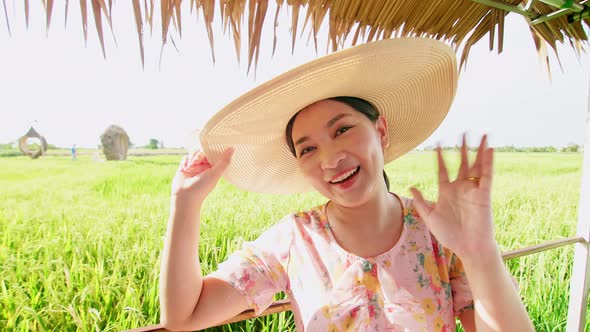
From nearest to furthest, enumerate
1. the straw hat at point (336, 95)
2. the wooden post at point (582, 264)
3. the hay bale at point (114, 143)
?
1. the straw hat at point (336, 95)
2. the hay bale at point (114, 143)
3. the wooden post at point (582, 264)

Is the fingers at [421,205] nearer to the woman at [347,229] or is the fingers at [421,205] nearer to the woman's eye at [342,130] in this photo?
the woman at [347,229]

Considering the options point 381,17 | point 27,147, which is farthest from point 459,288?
point 27,147

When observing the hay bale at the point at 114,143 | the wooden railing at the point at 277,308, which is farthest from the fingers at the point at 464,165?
the hay bale at the point at 114,143

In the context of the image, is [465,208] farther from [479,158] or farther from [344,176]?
[344,176]

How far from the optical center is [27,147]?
1074 mm

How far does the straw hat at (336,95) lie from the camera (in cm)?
74

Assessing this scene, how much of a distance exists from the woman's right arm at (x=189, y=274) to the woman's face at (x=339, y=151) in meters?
0.22

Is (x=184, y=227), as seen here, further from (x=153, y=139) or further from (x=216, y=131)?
(x=153, y=139)

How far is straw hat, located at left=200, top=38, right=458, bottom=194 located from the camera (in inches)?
29.3

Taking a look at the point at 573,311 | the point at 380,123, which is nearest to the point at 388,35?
the point at 380,123

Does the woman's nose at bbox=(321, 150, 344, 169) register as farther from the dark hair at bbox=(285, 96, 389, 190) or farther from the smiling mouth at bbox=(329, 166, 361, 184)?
the dark hair at bbox=(285, 96, 389, 190)

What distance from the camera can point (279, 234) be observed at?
881mm

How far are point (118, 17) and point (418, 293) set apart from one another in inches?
36.7

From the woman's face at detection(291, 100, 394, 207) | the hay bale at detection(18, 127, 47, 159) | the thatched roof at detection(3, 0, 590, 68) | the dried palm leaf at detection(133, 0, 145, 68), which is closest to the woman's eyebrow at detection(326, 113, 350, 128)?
the woman's face at detection(291, 100, 394, 207)
